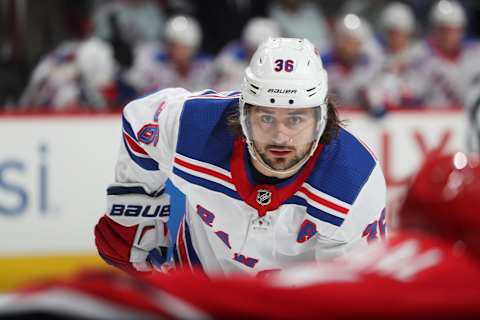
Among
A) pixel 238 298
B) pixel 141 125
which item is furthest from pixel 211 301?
pixel 141 125

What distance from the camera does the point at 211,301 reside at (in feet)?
4.46

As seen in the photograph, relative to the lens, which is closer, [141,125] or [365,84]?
[141,125]

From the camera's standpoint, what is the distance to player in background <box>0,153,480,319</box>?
130 cm

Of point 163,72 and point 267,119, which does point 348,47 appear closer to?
point 163,72

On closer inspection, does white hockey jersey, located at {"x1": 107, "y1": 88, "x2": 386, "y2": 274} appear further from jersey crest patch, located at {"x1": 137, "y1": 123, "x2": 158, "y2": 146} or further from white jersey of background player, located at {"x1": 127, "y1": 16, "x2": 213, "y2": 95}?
white jersey of background player, located at {"x1": 127, "y1": 16, "x2": 213, "y2": 95}

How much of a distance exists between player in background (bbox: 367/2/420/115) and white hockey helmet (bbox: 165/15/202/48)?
1.26 m

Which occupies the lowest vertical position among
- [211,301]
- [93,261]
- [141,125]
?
[93,261]

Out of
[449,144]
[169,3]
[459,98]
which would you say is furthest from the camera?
[169,3]

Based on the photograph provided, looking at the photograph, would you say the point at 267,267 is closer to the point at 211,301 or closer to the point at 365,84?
the point at 211,301

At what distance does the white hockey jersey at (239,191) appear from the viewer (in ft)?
9.73

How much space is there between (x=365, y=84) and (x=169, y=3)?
1708 millimetres

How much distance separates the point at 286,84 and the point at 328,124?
0.62ft

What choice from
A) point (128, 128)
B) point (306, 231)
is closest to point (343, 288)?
point (306, 231)

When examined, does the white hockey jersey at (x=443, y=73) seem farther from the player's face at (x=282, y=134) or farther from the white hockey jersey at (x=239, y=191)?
the player's face at (x=282, y=134)
